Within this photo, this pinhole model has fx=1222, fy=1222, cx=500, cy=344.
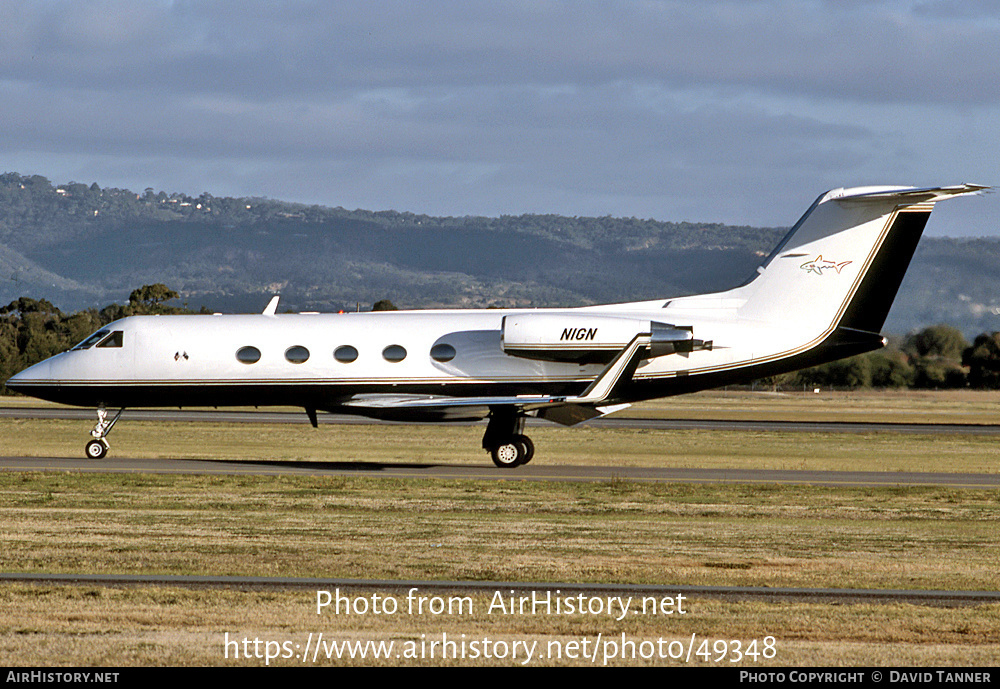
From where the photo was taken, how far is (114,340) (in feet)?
93.6

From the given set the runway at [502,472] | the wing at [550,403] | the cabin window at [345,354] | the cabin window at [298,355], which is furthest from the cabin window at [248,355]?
the wing at [550,403]

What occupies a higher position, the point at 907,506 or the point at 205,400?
the point at 205,400

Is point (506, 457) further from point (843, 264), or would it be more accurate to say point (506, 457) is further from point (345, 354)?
point (843, 264)

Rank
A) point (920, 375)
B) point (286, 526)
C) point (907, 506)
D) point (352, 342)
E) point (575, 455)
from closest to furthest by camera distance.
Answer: point (286, 526) → point (907, 506) → point (352, 342) → point (575, 455) → point (920, 375)

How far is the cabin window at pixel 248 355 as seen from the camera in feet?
90.3

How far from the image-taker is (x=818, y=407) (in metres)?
64.1

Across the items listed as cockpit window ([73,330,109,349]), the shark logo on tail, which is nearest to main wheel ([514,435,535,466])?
the shark logo on tail

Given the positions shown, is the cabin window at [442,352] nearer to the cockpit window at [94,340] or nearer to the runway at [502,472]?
the runway at [502,472]

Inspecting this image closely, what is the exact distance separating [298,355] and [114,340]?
467 cm

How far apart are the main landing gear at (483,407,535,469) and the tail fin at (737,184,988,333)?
5.70m

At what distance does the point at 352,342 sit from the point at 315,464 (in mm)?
2862

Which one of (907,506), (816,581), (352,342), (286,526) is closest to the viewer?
(816,581)

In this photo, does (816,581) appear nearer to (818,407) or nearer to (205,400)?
(205,400)
